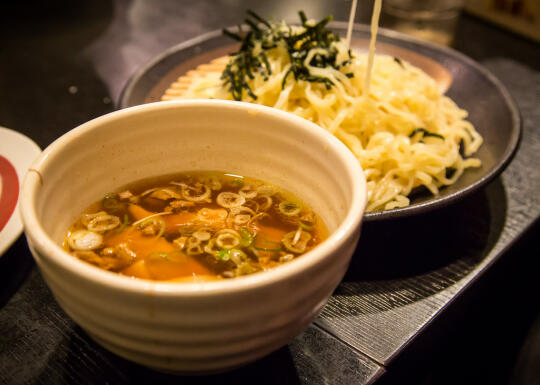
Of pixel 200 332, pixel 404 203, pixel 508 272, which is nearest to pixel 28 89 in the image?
pixel 404 203

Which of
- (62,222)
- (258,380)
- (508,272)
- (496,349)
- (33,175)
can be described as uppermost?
(33,175)

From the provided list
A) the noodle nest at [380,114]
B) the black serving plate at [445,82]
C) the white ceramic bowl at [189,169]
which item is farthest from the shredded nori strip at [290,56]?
the white ceramic bowl at [189,169]

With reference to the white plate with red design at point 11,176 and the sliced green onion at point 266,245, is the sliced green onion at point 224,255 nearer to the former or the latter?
the sliced green onion at point 266,245

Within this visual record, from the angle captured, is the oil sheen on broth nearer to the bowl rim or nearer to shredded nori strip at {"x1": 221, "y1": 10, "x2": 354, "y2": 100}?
the bowl rim

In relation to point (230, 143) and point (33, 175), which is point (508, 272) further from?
point (33, 175)

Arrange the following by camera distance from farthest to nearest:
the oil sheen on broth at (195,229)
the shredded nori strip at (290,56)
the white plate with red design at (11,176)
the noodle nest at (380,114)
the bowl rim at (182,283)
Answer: the shredded nori strip at (290,56) → the noodle nest at (380,114) → the white plate with red design at (11,176) → the oil sheen on broth at (195,229) → the bowl rim at (182,283)

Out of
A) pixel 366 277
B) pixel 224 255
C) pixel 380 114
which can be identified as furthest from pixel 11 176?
pixel 380 114
